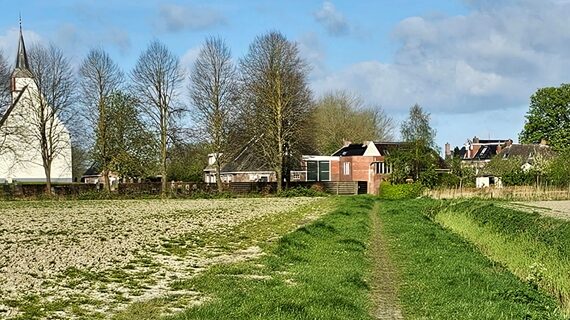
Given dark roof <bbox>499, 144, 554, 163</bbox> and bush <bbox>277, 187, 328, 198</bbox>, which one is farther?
dark roof <bbox>499, 144, 554, 163</bbox>

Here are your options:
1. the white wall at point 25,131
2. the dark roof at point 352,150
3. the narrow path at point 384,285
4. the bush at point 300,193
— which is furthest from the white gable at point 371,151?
the narrow path at point 384,285

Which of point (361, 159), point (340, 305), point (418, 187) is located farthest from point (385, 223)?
point (361, 159)

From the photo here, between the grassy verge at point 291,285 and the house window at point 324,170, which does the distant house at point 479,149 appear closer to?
the house window at point 324,170

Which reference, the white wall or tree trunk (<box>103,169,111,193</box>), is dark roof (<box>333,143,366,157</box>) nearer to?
tree trunk (<box>103,169,111,193</box>)

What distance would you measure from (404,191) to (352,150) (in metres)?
24.9

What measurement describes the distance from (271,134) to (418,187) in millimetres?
14723

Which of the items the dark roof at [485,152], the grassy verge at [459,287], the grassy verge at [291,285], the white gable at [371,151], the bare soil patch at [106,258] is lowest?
the grassy verge at [459,287]

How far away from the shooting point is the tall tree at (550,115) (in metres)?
93.6

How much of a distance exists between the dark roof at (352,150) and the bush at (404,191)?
69.9 feet

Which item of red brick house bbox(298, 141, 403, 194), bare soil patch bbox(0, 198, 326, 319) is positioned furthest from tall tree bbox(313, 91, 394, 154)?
bare soil patch bbox(0, 198, 326, 319)

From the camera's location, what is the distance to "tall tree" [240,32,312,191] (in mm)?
63062

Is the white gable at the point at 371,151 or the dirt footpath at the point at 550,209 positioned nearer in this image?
the dirt footpath at the point at 550,209

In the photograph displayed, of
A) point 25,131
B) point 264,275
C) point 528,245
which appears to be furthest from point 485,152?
point 264,275

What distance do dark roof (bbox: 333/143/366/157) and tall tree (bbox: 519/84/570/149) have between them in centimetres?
2945
